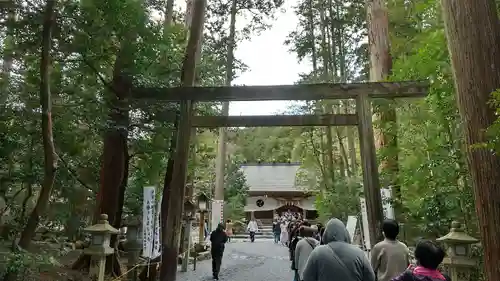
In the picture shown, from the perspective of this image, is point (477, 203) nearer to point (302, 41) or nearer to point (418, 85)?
point (418, 85)

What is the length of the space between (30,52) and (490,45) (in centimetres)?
617

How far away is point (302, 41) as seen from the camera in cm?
1939

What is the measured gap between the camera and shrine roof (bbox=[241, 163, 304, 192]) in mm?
33750

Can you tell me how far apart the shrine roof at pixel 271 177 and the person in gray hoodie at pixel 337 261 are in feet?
97.3

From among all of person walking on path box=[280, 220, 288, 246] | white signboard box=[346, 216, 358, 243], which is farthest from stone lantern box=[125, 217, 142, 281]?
person walking on path box=[280, 220, 288, 246]

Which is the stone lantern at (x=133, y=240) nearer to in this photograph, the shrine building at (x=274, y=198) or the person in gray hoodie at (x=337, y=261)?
the person in gray hoodie at (x=337, y=261)

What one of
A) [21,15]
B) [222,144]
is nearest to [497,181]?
[21,15]

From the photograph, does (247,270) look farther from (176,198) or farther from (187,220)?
(176,198)

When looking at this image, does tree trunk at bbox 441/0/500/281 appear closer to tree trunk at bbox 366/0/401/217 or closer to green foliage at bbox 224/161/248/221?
tree trunk at bbox 366/0/401/217

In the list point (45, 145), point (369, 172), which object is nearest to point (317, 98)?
point (369, 172)

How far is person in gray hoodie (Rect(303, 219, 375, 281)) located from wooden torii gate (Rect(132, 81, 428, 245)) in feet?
12.8

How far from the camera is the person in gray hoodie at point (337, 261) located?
9.82 ft

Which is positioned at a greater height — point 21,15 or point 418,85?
point 21,15

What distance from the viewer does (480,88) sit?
3596mm
